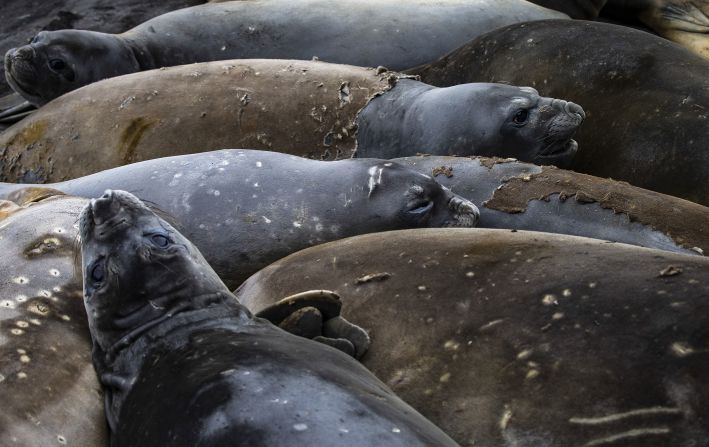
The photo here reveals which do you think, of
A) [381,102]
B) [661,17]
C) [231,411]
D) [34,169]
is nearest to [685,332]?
[231,411]

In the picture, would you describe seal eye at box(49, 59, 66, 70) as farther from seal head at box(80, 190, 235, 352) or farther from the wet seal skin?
seal head at box(80, 190, 235, 352)

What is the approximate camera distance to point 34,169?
4750 millimetres

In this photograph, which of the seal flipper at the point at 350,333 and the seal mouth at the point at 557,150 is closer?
the seal flipper at the point at 350,333

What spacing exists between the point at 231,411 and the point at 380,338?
725 mm

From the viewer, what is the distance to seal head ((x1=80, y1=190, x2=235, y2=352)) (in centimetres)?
269

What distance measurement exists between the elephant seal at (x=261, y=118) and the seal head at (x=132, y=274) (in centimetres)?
172

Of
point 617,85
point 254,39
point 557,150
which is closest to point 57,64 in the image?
point 254,39

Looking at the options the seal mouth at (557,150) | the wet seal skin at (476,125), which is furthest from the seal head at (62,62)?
the seal mouth at (557,150)

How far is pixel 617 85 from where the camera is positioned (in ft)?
15.3

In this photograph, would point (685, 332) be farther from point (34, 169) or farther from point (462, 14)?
point (462, 14)

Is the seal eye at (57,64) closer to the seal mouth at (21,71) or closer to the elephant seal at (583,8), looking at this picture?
the seal mouth at (21,71)

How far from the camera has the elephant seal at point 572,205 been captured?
11.1ft

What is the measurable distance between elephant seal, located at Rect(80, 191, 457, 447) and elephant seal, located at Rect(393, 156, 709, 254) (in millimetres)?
1222

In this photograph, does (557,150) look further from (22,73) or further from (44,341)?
(22,73)
